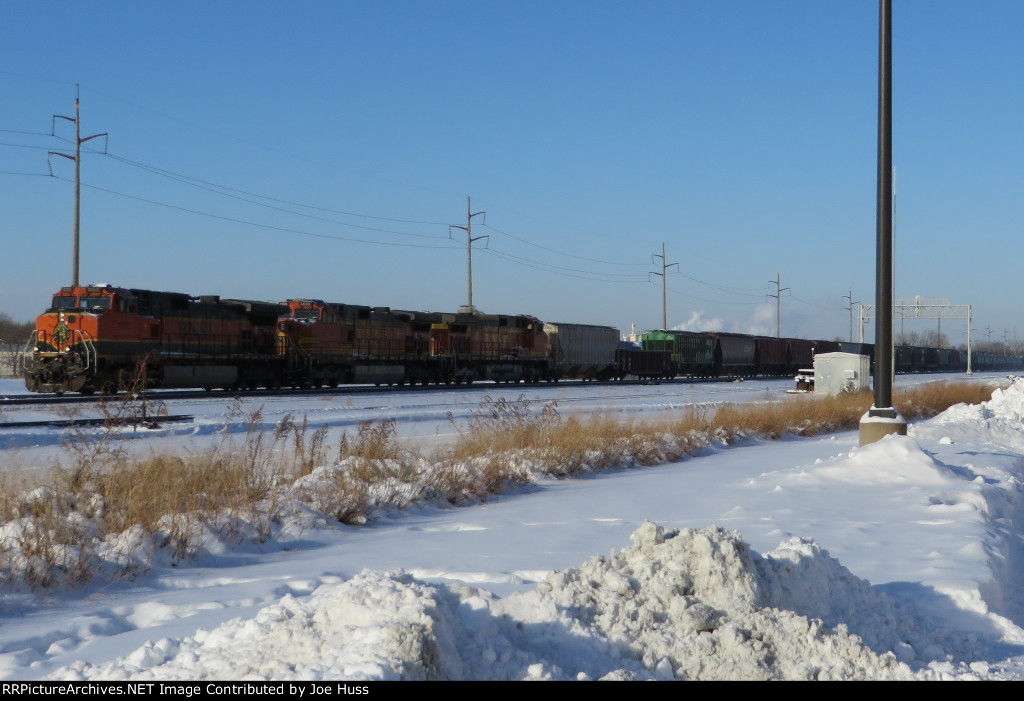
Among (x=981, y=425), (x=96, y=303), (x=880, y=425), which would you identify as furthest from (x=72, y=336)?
(x=981, y=425)

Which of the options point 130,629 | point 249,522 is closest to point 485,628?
point 130,629

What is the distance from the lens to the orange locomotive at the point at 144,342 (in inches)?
1053

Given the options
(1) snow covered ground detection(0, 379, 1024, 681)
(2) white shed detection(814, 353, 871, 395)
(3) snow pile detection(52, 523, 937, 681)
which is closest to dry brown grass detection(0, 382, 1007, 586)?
(1) snow covered ground detection(0, 379, 1024, 681)

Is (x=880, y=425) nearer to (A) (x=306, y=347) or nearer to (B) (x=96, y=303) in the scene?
(B) (x=96, y=303)

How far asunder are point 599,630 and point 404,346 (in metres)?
36.1

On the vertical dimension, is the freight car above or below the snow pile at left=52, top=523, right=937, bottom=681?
above

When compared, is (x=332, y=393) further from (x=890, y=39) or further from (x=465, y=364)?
(x=890, y=39)

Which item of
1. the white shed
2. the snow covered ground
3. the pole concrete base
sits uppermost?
the white shed

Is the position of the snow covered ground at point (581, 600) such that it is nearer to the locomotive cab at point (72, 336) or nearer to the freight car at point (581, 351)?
the locomotive cab at point (72, 336)

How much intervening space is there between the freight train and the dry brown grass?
511 cm

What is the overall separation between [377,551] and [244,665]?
350cm

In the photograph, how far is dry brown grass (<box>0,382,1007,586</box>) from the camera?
672 cm

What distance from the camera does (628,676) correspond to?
385 centimetres

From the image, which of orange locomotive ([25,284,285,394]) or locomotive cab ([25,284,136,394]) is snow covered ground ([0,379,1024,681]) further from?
locomotive cab ([25,284,136,394])
